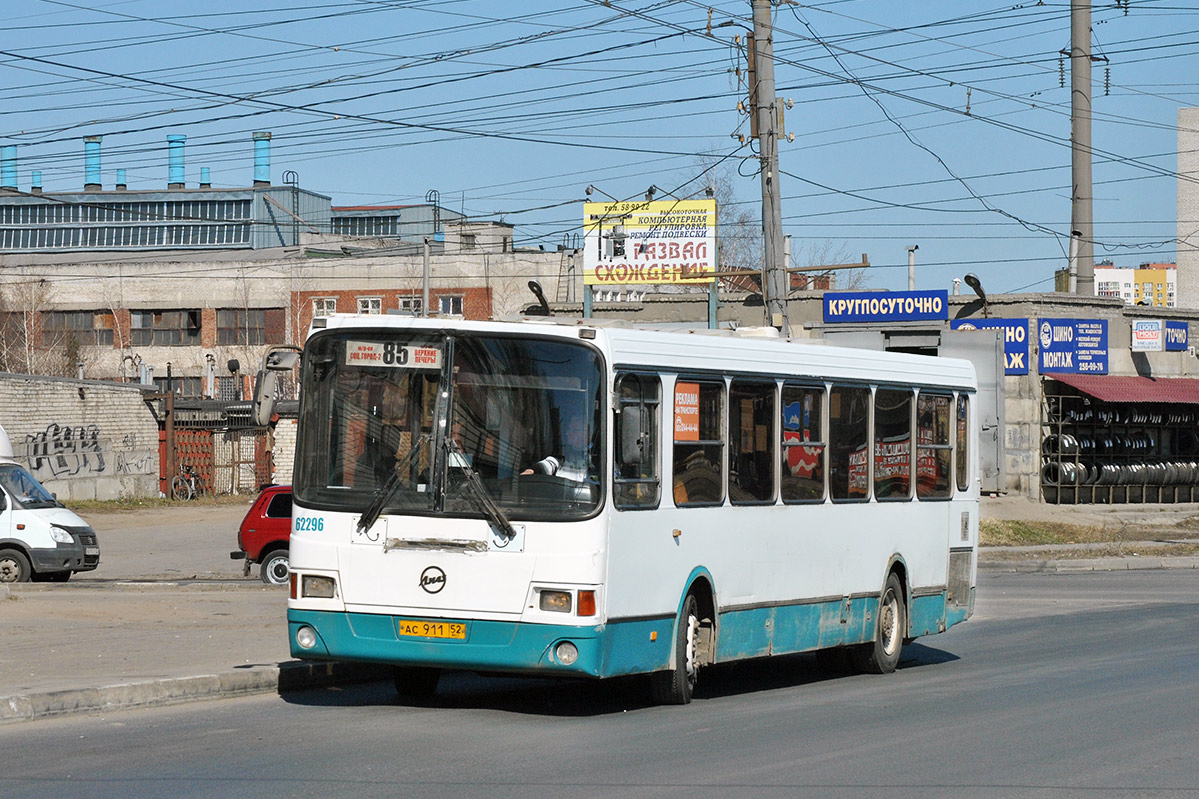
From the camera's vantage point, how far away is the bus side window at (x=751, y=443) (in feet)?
38.7

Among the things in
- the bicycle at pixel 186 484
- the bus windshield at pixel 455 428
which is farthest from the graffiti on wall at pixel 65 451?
the bus windshield at pixel 455 428

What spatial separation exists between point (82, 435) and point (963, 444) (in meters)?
36.4

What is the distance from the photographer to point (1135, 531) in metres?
37.5

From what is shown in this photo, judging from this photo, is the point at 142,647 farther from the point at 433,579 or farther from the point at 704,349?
the point at 704,349

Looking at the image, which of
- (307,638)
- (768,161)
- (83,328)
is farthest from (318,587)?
(83,328)

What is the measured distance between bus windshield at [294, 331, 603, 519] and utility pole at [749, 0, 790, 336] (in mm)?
13511

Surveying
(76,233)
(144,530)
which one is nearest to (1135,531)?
(144,530)

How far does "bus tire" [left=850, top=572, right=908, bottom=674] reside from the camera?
555 inches

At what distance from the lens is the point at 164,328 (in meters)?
76.8

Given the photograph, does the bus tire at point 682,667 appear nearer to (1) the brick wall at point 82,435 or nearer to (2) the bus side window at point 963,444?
(2) the bus side window at point 963,444

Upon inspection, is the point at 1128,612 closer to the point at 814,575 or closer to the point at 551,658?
the point at 814,575

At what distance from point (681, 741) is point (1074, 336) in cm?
3245

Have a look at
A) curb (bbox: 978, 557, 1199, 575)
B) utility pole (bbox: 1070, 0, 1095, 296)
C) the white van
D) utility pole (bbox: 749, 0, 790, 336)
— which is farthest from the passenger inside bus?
utility pole (bbox: 1070, 0, 1095, 296)

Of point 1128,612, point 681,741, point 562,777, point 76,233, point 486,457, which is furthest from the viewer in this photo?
point 76,233
